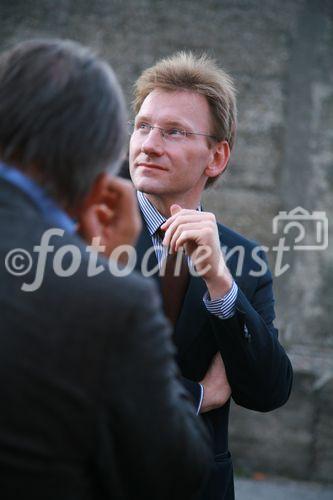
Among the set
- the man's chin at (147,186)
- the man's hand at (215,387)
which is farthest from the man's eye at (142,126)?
the man's hand at (215,387)

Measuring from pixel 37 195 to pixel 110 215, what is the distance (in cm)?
21

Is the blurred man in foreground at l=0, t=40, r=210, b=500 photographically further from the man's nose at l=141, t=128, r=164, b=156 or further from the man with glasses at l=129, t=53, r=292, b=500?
the man's nose at l=141, t=128, r=164, b=156

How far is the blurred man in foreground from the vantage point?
1.10 meters

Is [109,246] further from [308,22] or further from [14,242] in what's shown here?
[308,22]

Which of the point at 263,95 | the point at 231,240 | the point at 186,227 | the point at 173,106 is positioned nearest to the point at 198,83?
the point at 173,106

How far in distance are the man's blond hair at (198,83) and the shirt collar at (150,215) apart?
0.41m

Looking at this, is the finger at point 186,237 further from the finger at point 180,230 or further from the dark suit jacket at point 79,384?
the dark suit jacket at point 79,384

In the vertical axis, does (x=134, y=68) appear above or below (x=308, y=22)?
below

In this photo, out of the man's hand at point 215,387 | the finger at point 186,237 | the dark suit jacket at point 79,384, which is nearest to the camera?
the dark suit jacket at point 79,384

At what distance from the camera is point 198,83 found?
101 inches

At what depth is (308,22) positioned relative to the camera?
189 inches

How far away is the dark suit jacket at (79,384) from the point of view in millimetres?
1098

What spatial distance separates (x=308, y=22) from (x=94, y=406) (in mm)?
4296

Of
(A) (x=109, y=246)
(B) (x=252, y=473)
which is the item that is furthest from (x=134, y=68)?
(A) (x=109, y=246)
